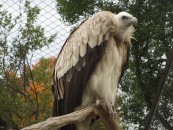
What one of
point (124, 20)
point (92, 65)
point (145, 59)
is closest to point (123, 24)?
point (124, 20)

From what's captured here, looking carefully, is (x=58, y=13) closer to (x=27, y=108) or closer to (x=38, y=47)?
(x=38, y=47)

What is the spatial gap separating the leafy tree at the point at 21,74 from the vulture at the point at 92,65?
1477 millimetres

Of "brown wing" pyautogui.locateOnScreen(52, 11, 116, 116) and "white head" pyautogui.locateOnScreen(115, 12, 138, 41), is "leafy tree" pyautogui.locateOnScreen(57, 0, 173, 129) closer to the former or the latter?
"white head" pyautogui.locateOnScreen(115, 12, 138, 41)

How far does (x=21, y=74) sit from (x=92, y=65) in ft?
6.37

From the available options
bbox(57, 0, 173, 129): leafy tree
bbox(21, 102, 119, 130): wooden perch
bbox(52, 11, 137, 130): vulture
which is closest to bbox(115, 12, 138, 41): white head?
bbox(52, 11, 137, 130): vulture

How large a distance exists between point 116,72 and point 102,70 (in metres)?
0.14

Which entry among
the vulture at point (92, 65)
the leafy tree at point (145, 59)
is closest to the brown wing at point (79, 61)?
the vulture at point (92, 65)

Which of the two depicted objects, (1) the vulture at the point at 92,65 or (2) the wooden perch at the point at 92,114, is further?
(1) the vulture at the point at 92,65

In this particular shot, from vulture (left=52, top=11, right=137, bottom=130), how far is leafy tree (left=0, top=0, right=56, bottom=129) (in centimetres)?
148

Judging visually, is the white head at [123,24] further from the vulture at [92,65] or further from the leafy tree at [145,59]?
the leafy tree at [145,59]

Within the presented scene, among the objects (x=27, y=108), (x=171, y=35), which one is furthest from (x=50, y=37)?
(x=171, y=35)

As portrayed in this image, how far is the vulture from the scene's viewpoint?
2.36 meters

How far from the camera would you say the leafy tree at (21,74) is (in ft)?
13.0

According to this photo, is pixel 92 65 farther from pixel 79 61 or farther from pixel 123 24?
pixel 123 24
